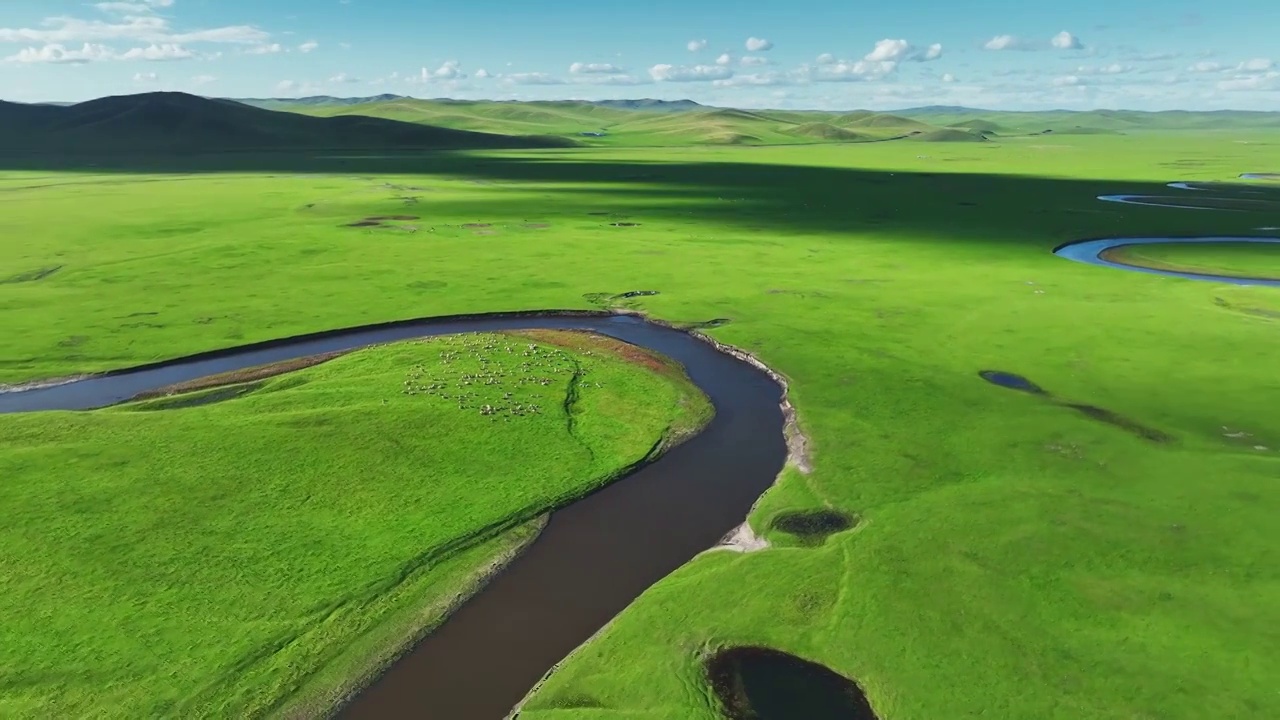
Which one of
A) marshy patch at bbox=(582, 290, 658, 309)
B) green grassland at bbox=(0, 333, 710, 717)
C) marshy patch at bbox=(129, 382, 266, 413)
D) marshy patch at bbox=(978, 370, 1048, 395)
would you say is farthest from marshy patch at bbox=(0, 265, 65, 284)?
marshy patch at bbox=(978, 370, 1048, 395)

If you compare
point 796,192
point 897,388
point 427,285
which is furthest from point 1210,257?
point 427,285

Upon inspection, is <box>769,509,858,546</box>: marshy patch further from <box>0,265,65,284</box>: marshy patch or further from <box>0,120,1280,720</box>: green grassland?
<box>0,265,65,284</box>: marshy patch

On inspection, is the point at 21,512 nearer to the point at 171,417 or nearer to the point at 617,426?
the point at 171,417

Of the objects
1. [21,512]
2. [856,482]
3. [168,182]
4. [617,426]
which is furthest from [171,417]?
[168,182]

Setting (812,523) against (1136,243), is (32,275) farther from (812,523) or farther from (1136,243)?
(1136,243)

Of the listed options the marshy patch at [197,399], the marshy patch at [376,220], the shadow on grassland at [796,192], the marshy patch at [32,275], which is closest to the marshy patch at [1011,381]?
the marshy patch at [197,399]
